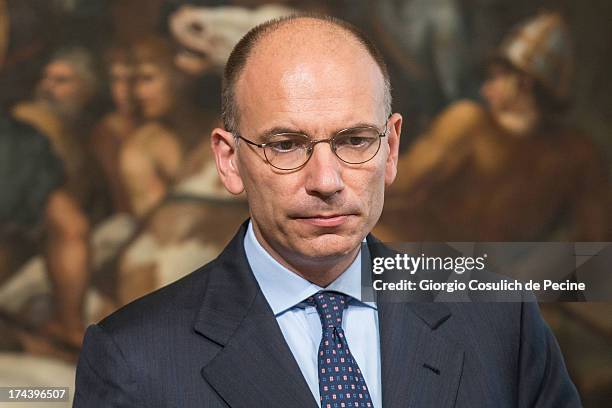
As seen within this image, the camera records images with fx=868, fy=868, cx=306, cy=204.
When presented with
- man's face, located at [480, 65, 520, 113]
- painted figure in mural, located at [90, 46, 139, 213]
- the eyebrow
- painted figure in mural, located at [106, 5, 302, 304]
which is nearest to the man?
the eyebrow

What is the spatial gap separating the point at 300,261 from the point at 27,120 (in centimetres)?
251

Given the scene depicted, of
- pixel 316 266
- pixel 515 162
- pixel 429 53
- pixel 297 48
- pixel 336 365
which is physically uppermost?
pixel 429 53

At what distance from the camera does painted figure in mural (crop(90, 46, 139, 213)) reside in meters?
4.15

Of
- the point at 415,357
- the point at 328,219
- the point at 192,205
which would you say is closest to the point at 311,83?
the point at 328,219

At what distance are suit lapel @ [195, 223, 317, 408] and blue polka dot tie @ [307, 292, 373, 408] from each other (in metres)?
0.05

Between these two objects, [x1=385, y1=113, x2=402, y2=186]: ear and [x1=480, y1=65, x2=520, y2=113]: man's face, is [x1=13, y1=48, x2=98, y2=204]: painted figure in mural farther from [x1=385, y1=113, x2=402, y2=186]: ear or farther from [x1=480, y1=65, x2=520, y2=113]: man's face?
[x1=385, y1=113, x2=402, y2=186]: ear

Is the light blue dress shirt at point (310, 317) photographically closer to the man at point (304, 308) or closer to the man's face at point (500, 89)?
the man at point (304, 308)

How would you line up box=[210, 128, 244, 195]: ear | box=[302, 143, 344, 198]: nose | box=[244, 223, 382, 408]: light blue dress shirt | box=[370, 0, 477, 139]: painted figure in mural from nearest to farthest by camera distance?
box=[302, 143, 344, 198]: nose < box=[244, 223, 382, 408]: light blue dress shirt < box=[210, 128, 244, 195]: ear < box=[370, 0, 477, 139]: painted figure in mural

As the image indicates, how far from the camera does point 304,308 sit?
206 cm

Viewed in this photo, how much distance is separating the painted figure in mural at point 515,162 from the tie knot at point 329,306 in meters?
2.09

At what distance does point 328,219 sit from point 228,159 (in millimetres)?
364

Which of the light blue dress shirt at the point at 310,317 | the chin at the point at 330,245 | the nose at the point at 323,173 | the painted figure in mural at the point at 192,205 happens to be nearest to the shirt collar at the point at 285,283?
the light blue dress shirt at the point at 310,317

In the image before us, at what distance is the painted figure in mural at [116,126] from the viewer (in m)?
4.15

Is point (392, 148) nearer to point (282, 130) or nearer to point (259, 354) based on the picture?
point (282, 130)
